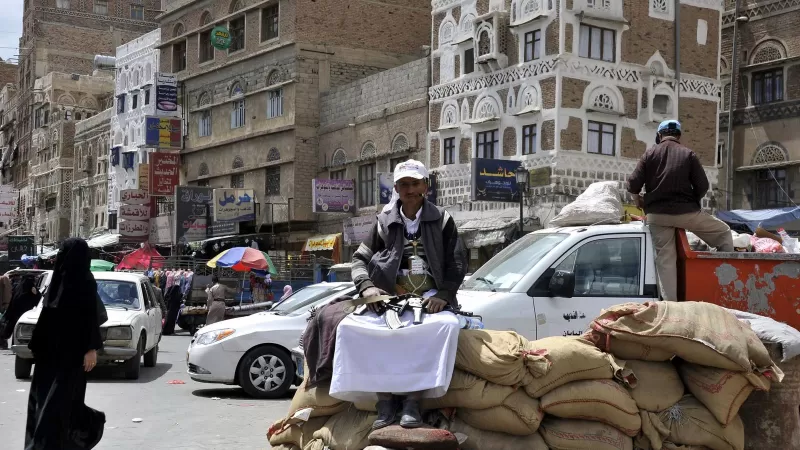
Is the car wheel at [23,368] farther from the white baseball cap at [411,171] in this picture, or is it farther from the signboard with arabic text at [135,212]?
the signboard with arabic text at [135,212]

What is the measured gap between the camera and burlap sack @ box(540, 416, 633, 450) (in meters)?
5.94

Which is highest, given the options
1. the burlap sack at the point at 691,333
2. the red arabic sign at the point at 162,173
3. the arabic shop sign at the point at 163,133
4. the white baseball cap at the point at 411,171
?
the arabic shop sign at the point at 163,133

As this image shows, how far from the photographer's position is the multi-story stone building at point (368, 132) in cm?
3562

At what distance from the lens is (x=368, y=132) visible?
1486 inches

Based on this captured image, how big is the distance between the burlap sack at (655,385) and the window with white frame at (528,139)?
966 inches

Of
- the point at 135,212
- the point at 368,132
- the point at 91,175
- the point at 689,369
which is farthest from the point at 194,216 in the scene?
the point at 689,369

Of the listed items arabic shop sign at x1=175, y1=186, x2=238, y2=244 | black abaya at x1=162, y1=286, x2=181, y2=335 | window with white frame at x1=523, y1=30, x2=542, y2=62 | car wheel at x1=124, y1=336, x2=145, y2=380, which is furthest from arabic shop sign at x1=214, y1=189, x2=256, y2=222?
car wheel at x1=124, y1=336, x2=145, y2=380

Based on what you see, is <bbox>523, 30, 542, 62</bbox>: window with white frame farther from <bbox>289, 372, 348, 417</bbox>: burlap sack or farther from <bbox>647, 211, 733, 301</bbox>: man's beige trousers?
<bbox>289, 372, 348, 417</bbox>: burlap sack

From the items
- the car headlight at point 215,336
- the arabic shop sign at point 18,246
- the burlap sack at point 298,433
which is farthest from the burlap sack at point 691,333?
the arabic shop sign at point 18,246

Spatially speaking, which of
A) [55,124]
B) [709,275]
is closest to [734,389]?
[709,275]

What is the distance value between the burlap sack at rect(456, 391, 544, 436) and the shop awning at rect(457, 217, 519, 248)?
22758 mm

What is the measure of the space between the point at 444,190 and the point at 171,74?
21.8 metres

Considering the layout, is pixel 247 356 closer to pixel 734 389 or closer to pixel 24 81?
pixel 734 389

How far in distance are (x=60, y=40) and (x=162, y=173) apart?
141 feet
